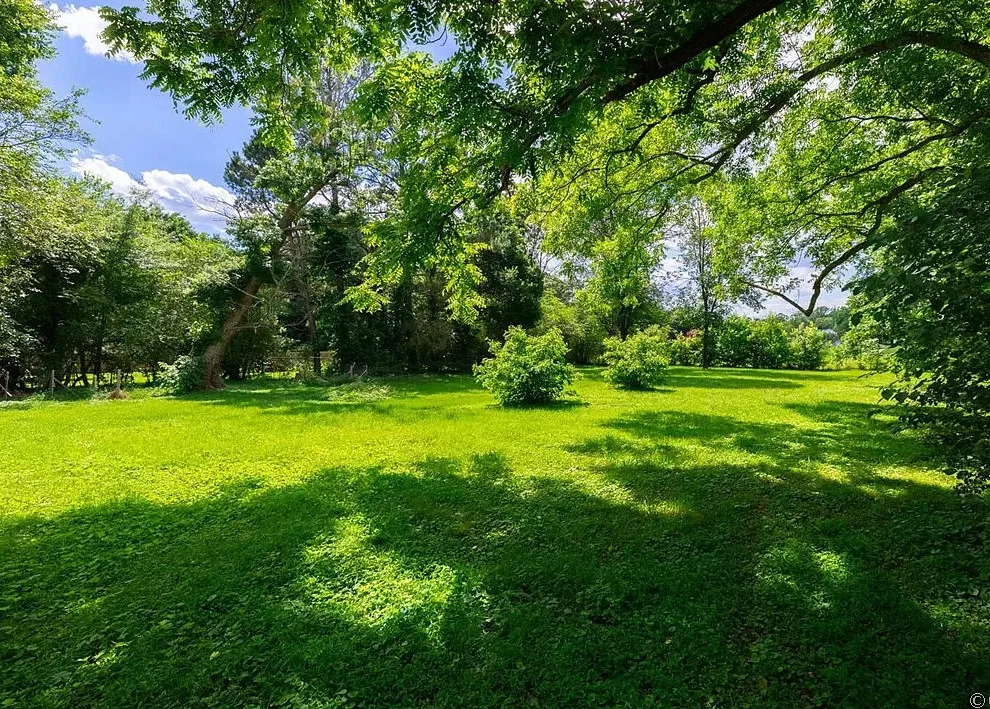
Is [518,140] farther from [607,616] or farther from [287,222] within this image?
[287,222]

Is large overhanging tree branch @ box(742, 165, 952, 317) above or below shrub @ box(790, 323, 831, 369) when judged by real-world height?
above

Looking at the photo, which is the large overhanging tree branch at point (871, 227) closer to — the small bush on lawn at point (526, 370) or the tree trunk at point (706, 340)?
the small bush on lawn at point (526, 370)

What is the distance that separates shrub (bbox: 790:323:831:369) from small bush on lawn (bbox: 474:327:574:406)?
22.8m

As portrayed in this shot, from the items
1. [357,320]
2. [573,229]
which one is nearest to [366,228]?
[573,229]

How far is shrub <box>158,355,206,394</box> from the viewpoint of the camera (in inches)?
636

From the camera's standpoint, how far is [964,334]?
3.13 m

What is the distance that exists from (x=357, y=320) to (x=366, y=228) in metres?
15.2

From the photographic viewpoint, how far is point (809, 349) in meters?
27.4

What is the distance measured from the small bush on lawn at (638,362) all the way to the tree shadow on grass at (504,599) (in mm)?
9721

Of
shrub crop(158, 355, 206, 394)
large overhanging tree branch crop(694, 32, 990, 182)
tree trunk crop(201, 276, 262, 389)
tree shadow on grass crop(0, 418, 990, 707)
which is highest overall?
large overhanging tree branch crop(694, 32, 990, 182)

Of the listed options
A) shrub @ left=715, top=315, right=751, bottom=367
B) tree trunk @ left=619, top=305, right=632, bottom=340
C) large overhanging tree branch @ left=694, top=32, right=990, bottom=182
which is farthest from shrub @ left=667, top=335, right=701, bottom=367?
large overhanging tree branch @ left=694, top=32, right=990, bottom=182

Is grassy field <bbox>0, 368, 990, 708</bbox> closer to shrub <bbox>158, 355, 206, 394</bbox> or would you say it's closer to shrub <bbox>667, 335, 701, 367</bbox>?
shrub <bbox>158, 355, 206, 394</bbox>

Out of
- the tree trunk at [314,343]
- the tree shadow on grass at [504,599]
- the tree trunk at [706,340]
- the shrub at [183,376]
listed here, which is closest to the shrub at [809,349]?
the tree trunk at [706,340]

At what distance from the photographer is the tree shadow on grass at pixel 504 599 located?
2422mm
